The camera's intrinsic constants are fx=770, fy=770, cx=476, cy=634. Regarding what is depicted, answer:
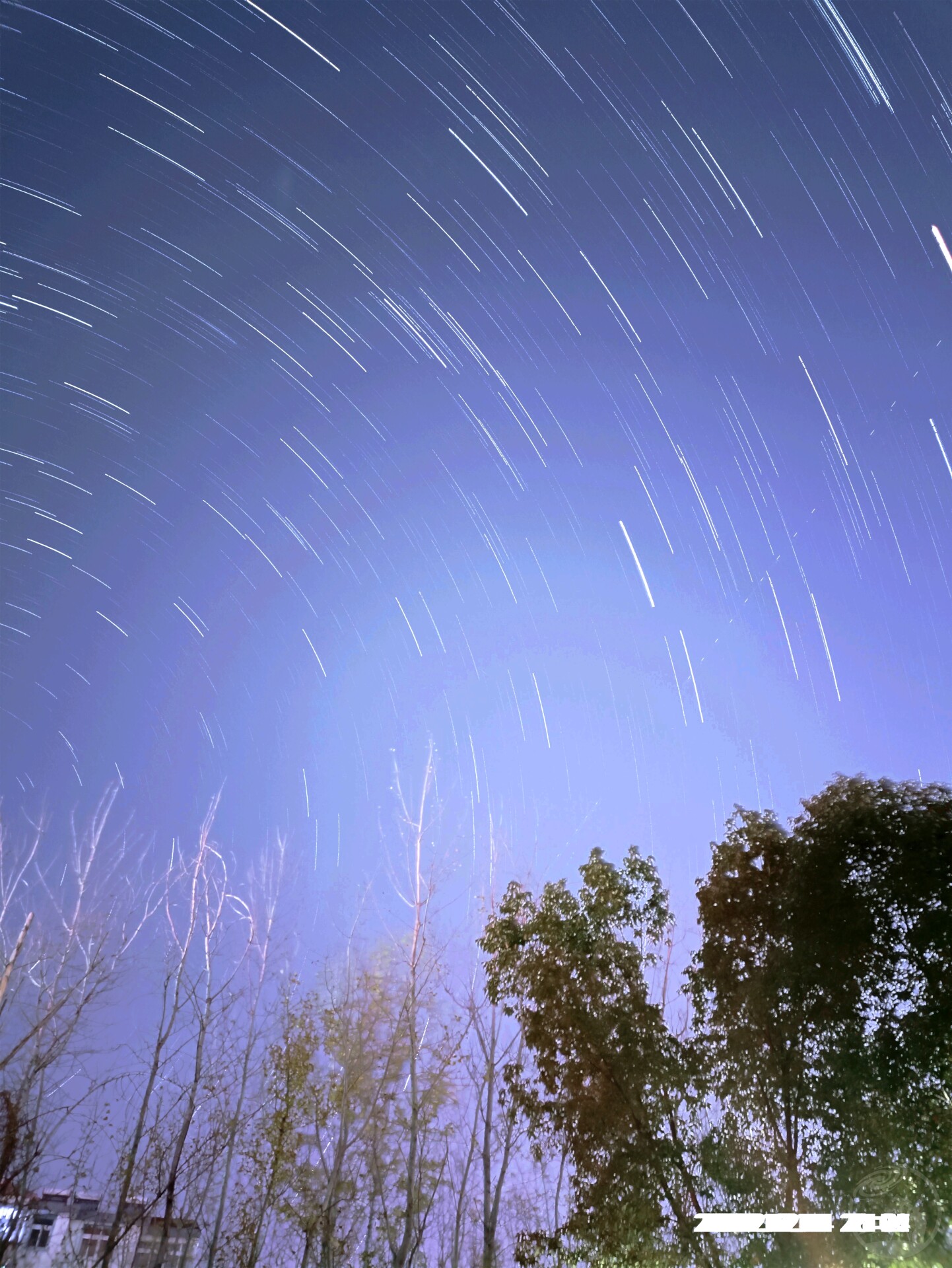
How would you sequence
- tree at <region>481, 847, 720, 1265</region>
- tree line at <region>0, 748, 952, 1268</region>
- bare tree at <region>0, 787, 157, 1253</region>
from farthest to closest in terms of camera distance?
bare tree at <region>0, 787, 157, 1253</region> → tree at <region>481, 847, 720, 1265</region> → tree line at <region>0, 748, 952, 1268</region>

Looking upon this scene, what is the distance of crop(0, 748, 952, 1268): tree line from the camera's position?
23.4ft

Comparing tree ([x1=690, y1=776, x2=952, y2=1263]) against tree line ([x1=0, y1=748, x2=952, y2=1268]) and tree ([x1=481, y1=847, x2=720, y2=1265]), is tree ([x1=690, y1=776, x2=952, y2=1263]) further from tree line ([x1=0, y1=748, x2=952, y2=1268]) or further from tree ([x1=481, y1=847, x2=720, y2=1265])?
tree ([x1=481, y1=847, x2=720, y2=1265])

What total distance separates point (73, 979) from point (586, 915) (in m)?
7.79

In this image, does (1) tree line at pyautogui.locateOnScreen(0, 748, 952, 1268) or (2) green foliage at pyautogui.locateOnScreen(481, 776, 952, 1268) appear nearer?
(2) green foliage at pyautogui.locateOnScreen(481, 776, 952, 1268)

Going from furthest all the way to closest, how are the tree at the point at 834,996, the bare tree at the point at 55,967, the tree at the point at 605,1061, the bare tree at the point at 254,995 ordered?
1. the bare tree at the point at 254,995
2. the bare tree at the point at 55,967
3. the tree at the point at 605,1061
4. the tree at the point at 834,996

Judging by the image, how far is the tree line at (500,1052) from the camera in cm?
713

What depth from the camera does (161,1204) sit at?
15031 millimetres

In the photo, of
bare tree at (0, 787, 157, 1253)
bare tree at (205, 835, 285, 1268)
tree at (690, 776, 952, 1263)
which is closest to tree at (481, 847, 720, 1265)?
tree at (690, 776, 952, 1263)

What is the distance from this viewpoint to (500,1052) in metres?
11.5

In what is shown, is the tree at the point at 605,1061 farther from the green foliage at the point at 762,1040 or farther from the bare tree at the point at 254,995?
the bare tree at the point at 254,995

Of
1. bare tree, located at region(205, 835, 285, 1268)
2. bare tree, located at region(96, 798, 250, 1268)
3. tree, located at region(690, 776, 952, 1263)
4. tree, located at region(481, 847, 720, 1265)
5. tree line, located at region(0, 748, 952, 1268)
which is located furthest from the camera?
bare tree, located at region(205, 835, 285, 1268)

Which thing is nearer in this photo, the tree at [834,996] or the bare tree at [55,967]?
the tree at [834,996]

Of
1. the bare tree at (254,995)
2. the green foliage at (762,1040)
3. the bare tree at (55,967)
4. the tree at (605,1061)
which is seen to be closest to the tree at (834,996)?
the green foliage at (762,1040)

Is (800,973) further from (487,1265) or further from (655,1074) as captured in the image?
(487,1265)
